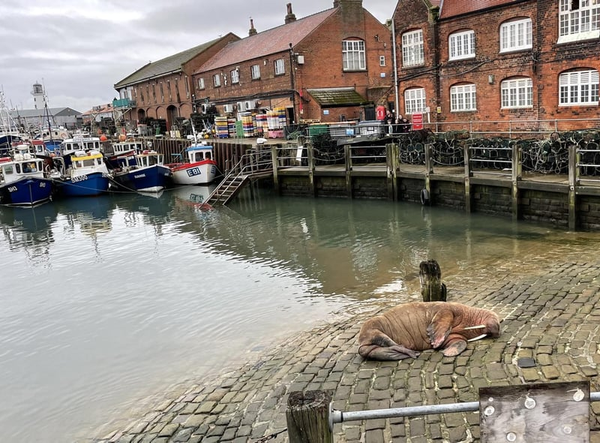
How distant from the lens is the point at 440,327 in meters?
6.72

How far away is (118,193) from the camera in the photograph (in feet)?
113

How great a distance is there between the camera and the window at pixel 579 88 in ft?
68.8

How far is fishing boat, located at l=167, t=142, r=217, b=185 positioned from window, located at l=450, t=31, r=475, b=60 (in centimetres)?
1554

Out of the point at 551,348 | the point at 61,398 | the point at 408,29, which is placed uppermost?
the point at 408,29

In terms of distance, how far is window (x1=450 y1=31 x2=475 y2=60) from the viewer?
2496 cm

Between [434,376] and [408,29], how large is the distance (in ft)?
81.8

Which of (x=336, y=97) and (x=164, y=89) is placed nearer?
(x=336, y=97)

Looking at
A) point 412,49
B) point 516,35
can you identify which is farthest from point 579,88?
point 412,49

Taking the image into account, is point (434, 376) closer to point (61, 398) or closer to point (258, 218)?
point (61, 398)

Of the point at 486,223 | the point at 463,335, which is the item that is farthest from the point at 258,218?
the point at 463,335

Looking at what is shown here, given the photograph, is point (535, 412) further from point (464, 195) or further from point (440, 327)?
point (464, 195)

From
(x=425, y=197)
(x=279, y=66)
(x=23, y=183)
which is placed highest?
(x=279, y=66)

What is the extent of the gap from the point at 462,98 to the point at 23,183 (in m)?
23.8

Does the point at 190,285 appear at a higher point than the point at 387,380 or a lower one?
lower
